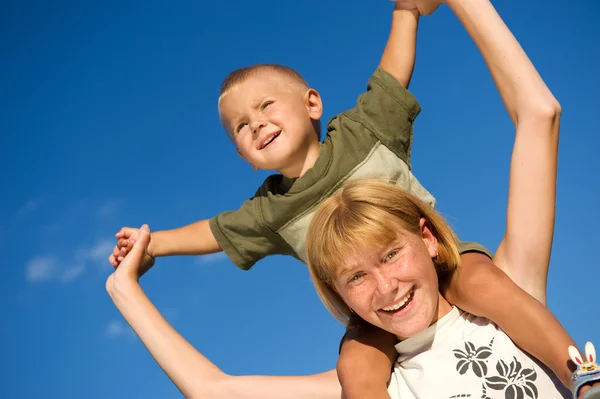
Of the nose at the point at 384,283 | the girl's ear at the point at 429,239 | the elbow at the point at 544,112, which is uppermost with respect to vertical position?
the elbow at the point at 544,112

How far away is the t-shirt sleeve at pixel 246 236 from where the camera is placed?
11.2 feet

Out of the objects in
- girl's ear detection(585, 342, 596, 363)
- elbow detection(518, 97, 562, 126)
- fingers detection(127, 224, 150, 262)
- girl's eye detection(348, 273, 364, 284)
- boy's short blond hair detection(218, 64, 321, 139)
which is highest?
boy's short blond hair detection(218, 64, 321, 139)

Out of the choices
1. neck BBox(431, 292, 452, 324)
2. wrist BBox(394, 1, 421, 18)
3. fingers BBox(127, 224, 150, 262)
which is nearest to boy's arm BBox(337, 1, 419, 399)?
neck BBox(431, 292, 452, 324)

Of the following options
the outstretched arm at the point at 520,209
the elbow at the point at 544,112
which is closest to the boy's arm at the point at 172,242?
the outstretched arm at the point at 520,209

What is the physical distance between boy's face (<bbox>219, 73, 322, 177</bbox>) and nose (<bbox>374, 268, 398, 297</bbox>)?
100 cm

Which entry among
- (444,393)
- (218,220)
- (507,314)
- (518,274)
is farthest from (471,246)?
(218,220)

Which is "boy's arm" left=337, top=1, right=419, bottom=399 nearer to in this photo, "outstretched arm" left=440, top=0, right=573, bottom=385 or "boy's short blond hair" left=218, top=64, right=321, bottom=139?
"outstretched arm" left=440, top=0, right=573, bottom=385

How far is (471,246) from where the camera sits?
8.88ft

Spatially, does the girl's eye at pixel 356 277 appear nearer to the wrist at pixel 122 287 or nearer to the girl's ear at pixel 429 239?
the girl's ear at pixel 429 239

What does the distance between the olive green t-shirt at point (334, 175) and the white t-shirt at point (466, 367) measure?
91 cm

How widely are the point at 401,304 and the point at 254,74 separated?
1.51m

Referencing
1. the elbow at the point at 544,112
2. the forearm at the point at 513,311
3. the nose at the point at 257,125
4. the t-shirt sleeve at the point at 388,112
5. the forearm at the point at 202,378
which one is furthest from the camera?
the t-shirt sleeve at the point at 388,112

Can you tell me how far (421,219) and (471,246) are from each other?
Result: 0.28m

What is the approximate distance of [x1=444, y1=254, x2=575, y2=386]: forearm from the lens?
2189 mm
